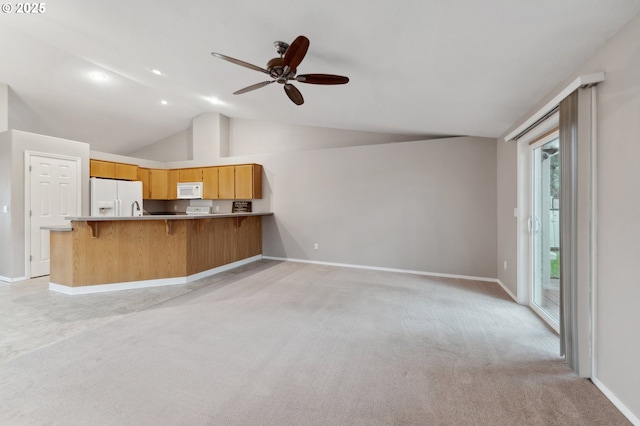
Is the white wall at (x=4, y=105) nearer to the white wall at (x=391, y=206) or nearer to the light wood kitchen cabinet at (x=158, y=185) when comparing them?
the light wood kitchen cabinet at (x=158, y=185)

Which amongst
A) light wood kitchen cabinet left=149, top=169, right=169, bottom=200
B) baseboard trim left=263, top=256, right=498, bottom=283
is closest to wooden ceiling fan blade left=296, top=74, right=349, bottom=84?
baseboard trim left=263, top=256, right=498, bottom=283

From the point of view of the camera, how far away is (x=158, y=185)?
22.3ft

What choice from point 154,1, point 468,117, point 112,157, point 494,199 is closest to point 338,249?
point 494,199

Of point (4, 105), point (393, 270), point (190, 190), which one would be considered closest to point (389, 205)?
point (393, 270)

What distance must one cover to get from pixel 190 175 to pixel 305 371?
6.04m

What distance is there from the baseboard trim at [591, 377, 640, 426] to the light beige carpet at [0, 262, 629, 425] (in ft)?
0.11

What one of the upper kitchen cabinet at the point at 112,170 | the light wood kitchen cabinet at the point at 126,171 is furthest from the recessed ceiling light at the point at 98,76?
the light wood kitchen cabinet at the point at 126,171

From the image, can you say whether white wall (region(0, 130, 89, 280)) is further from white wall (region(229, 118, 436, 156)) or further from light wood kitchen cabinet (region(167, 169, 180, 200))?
white wall (region(229, 118, 436, 156))

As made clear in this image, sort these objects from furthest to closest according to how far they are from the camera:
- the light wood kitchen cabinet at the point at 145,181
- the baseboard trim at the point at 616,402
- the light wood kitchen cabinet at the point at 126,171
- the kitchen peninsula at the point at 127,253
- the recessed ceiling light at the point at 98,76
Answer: the light wood kitchen cabinet at the point at 145,181 < the light wood kitchen cabinet at the point at 126,171 < the recessed ceiling light at the point at 98,76 < the kitchen peninsula at the point at 127,253 < the baseboard trim at the point at 616,402

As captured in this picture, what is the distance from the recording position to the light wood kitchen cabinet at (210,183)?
6297 millimetres

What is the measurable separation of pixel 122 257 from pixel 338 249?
11.8 feet

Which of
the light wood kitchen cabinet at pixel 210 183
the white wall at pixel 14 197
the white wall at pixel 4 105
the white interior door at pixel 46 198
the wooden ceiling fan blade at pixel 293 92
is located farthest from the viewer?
the light wood kitchen cabinet at pixel 210 183

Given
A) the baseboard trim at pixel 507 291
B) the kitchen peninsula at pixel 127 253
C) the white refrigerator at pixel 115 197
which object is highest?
the white refrigerator at pixel 115 197

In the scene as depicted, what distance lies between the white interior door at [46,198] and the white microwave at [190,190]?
200cm
